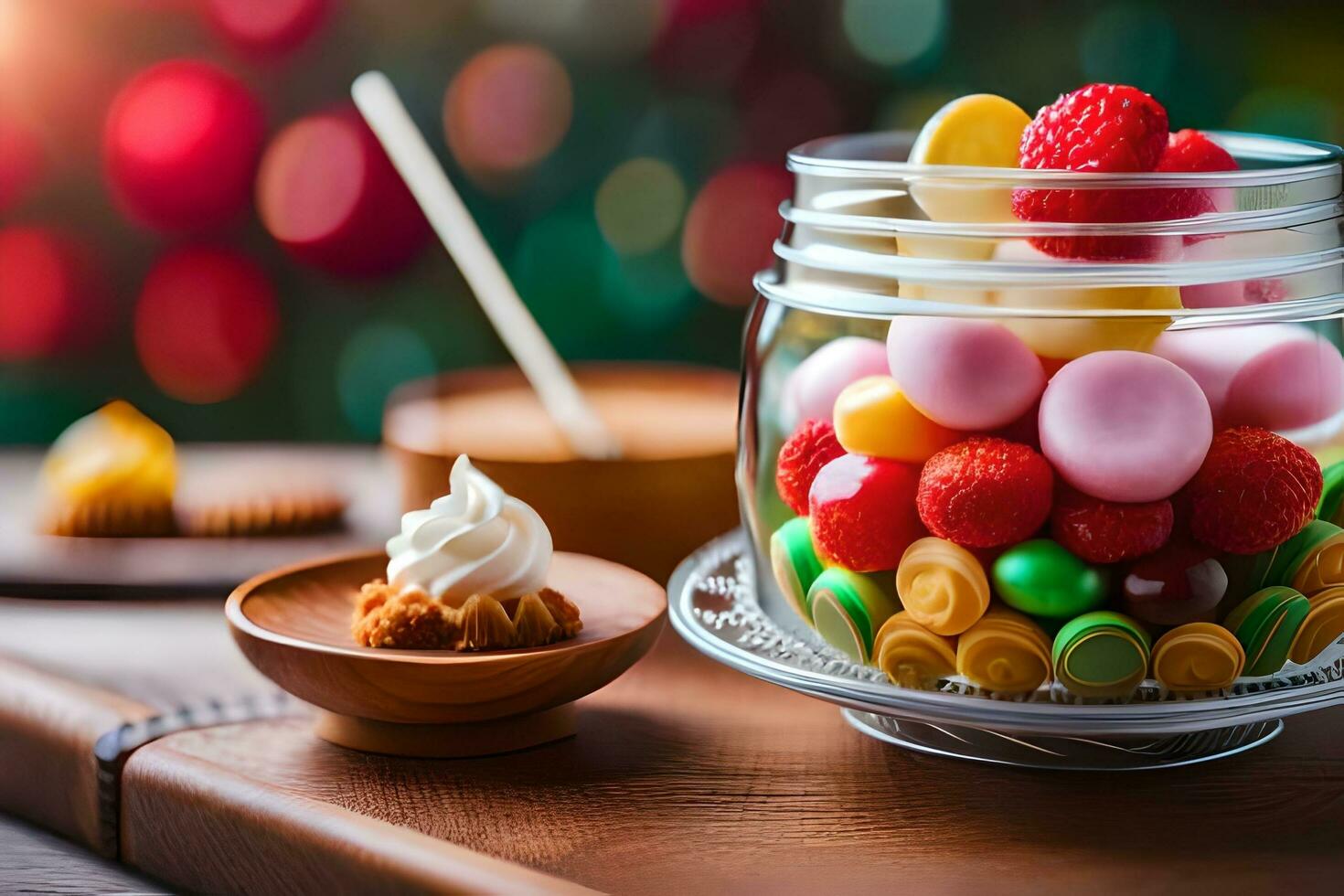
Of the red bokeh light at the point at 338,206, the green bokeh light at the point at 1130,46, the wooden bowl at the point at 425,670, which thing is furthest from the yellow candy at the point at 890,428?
the red bokeh light at the point at 338,206

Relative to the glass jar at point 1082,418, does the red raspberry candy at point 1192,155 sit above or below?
above

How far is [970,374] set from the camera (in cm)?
50

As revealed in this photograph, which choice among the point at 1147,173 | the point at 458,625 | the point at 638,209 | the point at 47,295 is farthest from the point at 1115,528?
the point at 47,295

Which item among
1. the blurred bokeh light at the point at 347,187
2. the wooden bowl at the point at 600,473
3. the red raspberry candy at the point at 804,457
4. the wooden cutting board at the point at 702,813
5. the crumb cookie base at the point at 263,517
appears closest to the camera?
the wooden cutting board at the point at 702,813

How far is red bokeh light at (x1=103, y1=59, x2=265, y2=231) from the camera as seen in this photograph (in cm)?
122

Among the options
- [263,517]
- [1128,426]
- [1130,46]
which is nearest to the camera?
[1128,426]

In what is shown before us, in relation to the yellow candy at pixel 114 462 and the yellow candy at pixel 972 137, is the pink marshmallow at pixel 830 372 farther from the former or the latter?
the yellow candy at pixel 114 462

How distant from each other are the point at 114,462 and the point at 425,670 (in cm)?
35

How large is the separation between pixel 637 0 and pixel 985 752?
777mm

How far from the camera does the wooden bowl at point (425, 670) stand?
522 millimetres

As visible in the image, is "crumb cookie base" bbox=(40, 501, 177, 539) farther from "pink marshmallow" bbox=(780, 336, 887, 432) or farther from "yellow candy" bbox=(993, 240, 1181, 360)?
"yellow candy" bbox=(993, 240, 1181, 360)

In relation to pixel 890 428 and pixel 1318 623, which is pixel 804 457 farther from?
pixel 1318 623

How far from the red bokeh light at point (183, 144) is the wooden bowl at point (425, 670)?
710 mm

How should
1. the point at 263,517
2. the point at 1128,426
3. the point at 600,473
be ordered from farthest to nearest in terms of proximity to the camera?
the point at 263,517 → the point at 600,473 → the point at 1128,426
